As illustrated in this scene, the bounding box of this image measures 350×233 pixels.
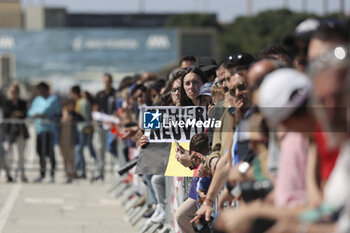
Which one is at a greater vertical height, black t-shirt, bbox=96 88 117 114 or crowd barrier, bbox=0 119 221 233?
black t-shirt, bbox=96 88 117 114

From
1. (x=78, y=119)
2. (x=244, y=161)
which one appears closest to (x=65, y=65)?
(x=78, y=119)

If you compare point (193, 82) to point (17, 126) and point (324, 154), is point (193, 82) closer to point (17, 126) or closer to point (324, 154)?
point (324, 154)

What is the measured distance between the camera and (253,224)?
4.51 metres

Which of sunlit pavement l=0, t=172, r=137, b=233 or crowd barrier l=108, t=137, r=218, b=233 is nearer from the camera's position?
crowd barrier l=108, t=137, r=218, b=233

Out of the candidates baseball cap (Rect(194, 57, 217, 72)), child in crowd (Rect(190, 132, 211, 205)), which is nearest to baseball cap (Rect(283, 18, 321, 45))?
child in crowd (Rect(190, 132, 211, 205))

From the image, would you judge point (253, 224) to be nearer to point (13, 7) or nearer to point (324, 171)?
point (324, 171)

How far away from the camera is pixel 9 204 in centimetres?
1616

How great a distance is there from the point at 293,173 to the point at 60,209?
437 inches

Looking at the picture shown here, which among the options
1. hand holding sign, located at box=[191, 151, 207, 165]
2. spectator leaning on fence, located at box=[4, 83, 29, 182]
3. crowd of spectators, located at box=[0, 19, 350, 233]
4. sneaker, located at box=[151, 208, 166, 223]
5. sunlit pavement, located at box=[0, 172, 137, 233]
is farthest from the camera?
spectator leaning on fence, located at box=[4, 83, 29, 182]

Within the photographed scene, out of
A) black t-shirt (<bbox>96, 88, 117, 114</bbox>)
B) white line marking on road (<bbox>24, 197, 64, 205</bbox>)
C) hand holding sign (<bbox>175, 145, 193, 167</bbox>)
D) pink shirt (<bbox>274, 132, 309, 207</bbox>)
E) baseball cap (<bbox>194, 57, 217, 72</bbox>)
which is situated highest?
baseball cap (<bbox>194, 57, 217, 72</bbox>)

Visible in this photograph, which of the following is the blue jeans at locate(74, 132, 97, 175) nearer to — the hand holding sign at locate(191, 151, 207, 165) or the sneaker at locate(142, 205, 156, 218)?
the sneaker at locate(142, 205, 156, 218)

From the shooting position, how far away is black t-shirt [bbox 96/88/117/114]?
66.6ft

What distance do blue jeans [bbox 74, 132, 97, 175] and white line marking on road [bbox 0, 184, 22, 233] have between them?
1393 millimetres

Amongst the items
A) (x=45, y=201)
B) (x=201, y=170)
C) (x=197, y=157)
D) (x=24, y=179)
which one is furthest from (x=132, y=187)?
Answer: (x=201, y=170)
